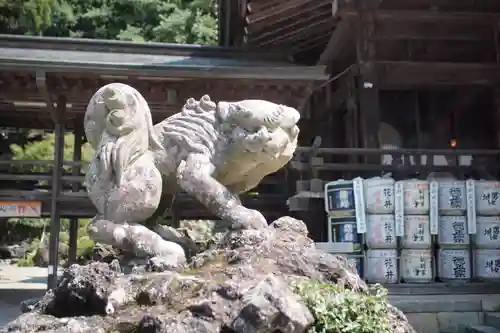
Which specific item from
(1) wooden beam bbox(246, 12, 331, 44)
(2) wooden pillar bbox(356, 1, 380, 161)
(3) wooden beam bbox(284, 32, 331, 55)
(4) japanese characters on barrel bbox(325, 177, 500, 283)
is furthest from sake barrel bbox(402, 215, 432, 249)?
(3) wooden beam bbox(284, 32, 331, 55)

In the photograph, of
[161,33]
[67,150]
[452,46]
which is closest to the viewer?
[452,46]

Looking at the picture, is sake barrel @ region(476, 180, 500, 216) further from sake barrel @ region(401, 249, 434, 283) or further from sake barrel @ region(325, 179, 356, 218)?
sake barrel @ region(325, 179, 356, 218)

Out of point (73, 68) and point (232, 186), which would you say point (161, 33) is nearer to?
point (73, 68)

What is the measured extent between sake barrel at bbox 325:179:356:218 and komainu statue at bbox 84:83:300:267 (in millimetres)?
3908

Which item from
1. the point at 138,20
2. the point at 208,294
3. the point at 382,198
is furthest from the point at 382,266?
the point at 138,20

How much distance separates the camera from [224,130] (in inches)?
155

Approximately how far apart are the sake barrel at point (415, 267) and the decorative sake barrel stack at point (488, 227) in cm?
73

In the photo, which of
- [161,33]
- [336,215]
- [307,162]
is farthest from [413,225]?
[161,33]

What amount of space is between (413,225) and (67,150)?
13488mm

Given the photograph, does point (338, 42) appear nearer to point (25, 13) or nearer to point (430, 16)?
point (430, 16)

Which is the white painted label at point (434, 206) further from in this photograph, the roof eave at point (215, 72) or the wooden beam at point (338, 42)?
the wooden beam at point (338, 42)

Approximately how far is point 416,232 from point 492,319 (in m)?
1.40

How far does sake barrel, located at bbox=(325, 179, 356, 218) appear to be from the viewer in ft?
25.3

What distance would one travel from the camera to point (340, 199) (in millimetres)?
7789
